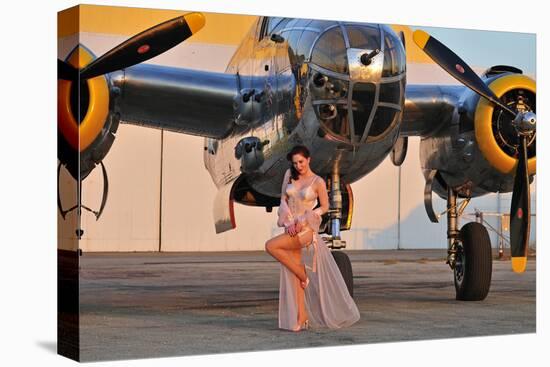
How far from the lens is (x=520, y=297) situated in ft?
54.6

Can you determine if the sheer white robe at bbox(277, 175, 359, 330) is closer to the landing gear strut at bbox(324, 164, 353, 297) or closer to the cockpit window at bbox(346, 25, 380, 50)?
the landing gear strut at bbox(324, 164, 353, 297)

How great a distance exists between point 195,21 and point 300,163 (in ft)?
6.77

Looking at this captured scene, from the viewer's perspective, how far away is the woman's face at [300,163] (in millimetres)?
14008

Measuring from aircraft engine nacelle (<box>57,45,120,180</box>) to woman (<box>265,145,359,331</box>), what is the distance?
225 centimetres

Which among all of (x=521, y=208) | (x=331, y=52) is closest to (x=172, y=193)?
(x=331, y=52)

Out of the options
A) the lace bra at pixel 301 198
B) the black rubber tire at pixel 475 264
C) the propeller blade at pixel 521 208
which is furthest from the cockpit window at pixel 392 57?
the black rubber tire at pixel 475 264

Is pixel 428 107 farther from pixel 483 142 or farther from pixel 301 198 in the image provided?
pixel 301 198

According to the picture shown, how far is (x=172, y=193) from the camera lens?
13602 millimetres

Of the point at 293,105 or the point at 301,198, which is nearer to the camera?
the point at 301,198

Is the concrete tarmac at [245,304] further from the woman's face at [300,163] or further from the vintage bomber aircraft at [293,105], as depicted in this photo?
the woman's face at [300,163]

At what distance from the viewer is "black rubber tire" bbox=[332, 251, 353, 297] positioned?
49.2 feet

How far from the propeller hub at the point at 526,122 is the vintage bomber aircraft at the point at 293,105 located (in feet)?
0.06

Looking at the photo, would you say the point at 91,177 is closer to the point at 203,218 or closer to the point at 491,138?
the point at 203,218

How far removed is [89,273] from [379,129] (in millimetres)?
4157
